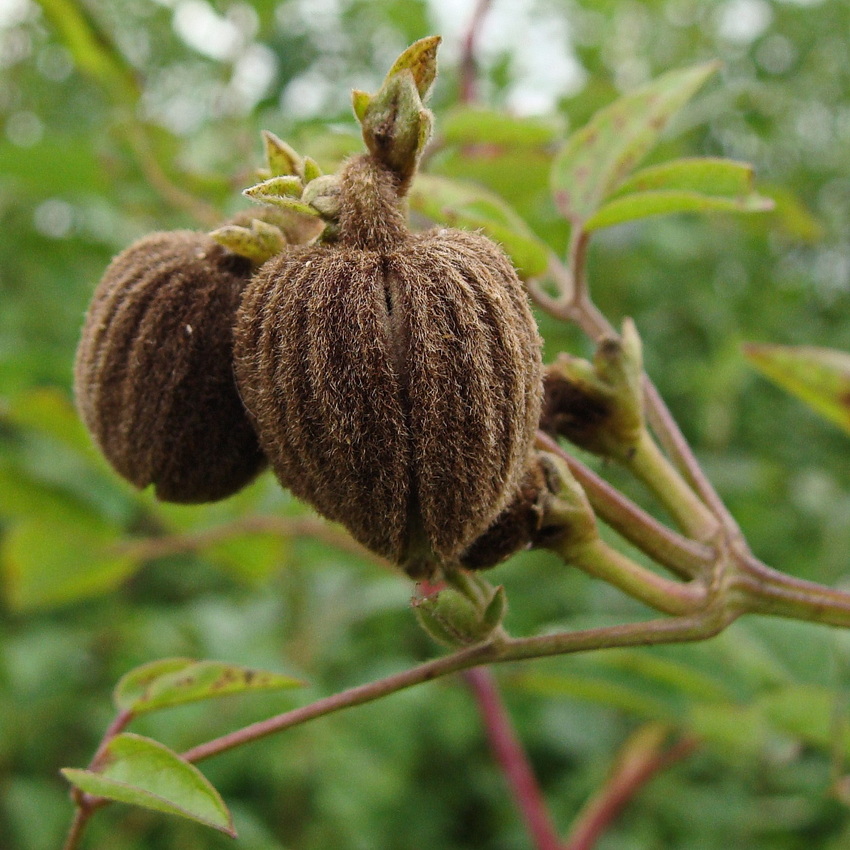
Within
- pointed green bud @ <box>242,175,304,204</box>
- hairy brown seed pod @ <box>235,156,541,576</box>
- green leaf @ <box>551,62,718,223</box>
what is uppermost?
pointed green bud @ <box>242,175,304,204</box>

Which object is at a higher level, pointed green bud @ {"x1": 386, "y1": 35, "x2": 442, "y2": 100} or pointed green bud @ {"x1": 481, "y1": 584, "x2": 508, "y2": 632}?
pointed green bud @ {"x1": 386, "y1": 35, "x2": 442, "y2": 100}

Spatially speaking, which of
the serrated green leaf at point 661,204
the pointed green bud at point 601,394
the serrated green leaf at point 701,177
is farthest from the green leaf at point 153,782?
the serrated green leaf at point 701,177

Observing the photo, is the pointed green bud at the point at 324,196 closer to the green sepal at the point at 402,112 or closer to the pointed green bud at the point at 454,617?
the green sepal at the point at 402,112

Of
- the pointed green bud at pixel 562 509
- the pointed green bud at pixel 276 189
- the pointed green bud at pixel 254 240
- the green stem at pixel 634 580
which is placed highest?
the pointed green bud at pixel 276 189

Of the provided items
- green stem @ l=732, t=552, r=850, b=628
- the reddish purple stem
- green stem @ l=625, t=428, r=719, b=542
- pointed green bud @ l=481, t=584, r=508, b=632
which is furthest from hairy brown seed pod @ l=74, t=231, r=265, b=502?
the reddish purple stem

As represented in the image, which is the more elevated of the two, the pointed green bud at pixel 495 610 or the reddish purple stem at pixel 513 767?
the pointed green bud at pixel 495 610

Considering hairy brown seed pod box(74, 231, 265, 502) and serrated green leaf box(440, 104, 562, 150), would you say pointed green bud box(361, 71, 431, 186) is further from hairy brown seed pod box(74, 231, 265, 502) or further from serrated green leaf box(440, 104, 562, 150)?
serrated green leaf box(440, 104, 562, 150)

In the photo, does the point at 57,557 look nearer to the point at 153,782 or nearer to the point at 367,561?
the point at 367,561
